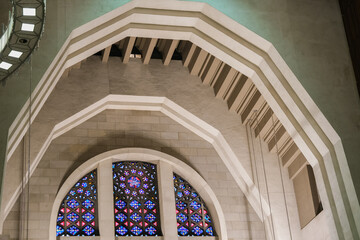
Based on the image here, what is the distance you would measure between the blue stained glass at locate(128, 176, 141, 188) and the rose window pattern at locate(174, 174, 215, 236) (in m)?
0.75

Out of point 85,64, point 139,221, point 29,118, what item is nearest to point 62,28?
point 29,118

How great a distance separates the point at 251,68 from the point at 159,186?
3.65 meters

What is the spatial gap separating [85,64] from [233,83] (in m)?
2.87

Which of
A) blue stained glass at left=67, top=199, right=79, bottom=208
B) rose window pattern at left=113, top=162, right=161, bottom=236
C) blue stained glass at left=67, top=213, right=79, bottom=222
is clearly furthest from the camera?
rose window pattern at left=113, top=162, right=161, bottom=236

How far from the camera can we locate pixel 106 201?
13.0 meters

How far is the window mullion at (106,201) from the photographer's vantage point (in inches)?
503

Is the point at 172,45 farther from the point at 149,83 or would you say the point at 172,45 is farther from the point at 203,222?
the point at 203,222

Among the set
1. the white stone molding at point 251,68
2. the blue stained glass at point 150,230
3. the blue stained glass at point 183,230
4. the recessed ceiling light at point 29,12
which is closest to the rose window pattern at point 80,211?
the blue stained glass at point 150,230

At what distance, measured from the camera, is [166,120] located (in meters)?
14.2

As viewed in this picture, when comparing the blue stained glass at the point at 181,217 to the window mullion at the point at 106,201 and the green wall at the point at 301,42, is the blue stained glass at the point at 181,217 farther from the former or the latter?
the green wall at the point at 301,42

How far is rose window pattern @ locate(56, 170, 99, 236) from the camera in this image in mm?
12852

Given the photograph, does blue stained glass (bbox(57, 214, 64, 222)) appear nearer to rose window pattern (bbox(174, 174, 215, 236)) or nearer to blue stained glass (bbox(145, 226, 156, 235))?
blue stained glass (bbox(145, 226, 156, 235))

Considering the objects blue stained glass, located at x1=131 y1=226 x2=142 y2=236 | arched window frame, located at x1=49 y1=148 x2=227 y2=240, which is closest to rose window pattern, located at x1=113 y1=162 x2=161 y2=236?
blue stained glass, located at x1=131 y1=226 x2=142 y2=236

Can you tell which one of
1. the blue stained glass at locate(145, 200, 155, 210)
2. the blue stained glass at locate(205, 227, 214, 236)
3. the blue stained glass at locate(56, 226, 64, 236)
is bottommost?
the blue stained glass at locate(205, 227, 214, 236)
